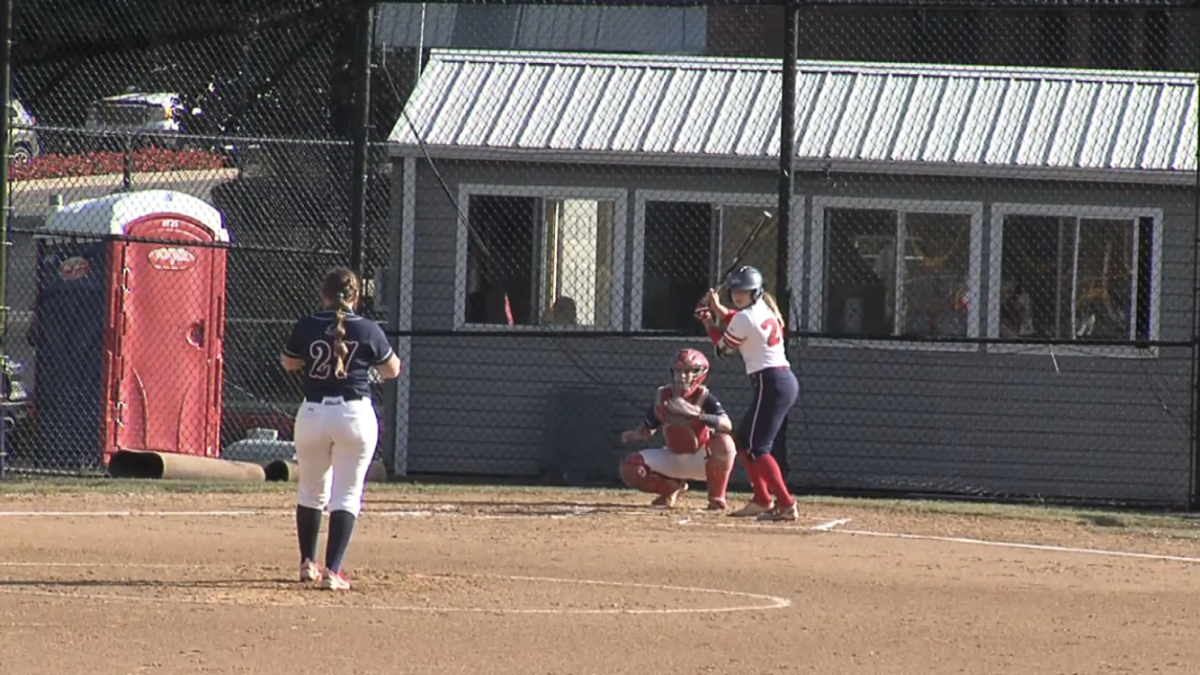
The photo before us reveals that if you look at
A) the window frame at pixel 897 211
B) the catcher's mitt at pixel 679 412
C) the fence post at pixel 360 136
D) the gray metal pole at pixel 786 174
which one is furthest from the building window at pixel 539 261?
the catcher's mitt at pixel 679 412

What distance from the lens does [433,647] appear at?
7793 millimetres

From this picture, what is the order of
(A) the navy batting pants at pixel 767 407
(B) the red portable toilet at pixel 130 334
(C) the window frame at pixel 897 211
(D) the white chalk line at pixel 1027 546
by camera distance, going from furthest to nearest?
(C) the window frame at pixel 897 211, (B) the red portable toilet at pixel 130 334, (A) the navy batting pants at pixel 767 407, (D) the white chalk line at pixel 1027 546

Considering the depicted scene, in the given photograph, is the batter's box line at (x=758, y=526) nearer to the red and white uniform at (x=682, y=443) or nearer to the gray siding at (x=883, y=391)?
the red and white uniform at (x=682, y=443)

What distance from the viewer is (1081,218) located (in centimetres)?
1719

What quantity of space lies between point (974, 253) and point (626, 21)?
661cm

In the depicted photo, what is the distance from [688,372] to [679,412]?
0.92 ft

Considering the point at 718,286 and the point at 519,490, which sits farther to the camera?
the point at 718,286

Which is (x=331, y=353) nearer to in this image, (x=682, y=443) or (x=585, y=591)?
(x=585, y=591)

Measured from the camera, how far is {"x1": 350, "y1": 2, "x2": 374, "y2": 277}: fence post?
15.0 meters

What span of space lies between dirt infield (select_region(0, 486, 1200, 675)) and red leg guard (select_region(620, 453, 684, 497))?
0.25m

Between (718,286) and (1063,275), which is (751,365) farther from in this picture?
(1063,275)

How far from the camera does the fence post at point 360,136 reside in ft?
49.3

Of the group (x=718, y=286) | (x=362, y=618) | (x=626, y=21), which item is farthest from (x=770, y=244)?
(x=362, y=618)

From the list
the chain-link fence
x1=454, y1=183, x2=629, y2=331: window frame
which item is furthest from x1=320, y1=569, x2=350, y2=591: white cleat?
x1=454, y1=183, x2=629, y2=331: window frame
